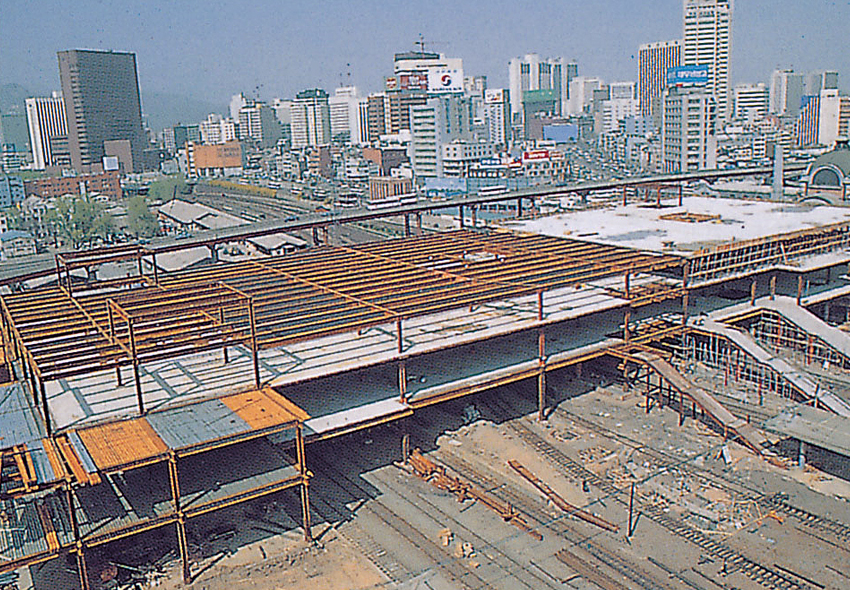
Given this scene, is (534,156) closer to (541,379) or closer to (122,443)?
(541,379)

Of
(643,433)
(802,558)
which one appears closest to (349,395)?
(643,433)

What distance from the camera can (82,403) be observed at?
23.1 m

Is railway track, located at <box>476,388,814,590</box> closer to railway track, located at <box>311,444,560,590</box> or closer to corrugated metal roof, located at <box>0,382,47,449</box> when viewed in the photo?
railway track, located at <box>311,444,560,590</box>

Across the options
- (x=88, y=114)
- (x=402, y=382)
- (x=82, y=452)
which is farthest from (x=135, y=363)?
(x=88, y=114)

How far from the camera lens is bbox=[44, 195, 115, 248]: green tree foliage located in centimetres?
8044

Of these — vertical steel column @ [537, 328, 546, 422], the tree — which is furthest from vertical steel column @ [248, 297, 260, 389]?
the tree

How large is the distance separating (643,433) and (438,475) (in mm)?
8349

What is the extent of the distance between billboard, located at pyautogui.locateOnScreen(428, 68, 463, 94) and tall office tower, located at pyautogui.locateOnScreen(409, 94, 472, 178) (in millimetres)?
27132

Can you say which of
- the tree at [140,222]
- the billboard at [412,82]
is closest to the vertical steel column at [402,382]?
the tree at [140,222]

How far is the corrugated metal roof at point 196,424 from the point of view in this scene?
63.6ft

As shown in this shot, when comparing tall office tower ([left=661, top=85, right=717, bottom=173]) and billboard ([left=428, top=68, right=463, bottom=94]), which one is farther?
billboard ([left=428, top=68, right=463, bottom=94])

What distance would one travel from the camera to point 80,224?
8112 cm

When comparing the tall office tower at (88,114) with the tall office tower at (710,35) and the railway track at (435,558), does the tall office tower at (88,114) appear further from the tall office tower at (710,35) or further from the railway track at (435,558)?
the railway track at (435,558)

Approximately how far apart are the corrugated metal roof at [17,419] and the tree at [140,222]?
207ft
